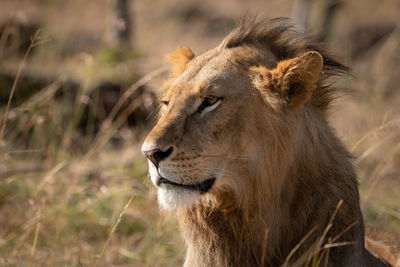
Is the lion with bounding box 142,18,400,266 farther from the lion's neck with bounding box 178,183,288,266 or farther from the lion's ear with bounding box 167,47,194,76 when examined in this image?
the lion's ear with bounding box 167,47,194,76

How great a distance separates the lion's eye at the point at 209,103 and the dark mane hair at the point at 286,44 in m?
0.47

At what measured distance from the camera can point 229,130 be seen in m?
2.53

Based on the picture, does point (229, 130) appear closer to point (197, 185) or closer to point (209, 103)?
point (209, 103)

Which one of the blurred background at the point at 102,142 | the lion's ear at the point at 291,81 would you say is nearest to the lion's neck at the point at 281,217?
the lion's ear at the point at 291,81

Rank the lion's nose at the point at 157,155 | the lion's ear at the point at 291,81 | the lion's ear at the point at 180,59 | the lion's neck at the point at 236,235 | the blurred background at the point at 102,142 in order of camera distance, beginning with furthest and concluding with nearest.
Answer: the blurred background at the point at 102,142 → the lion's ear at the point at 180,59 → the lion's neck at the point at 236,235 → the lion's ear at the point at 291,81 → the lion's nose at the point at 157,155

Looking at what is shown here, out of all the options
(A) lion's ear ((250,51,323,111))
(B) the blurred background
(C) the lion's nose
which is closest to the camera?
(C) the lion's nose

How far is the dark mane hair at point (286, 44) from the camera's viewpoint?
284cm

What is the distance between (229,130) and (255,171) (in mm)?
252

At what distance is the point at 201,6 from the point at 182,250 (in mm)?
12803

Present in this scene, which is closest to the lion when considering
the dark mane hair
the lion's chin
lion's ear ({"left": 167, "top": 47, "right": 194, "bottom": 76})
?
the lion's chin

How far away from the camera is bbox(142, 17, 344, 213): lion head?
2467 millimetres

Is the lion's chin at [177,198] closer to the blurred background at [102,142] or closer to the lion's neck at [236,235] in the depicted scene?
the lion's neck at [236,235]

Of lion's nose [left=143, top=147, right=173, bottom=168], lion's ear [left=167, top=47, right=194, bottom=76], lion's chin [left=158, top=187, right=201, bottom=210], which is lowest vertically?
lion's chin [left=158, top=187, right=201, bottom=210]

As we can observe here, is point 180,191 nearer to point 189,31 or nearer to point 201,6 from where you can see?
point 189,31
